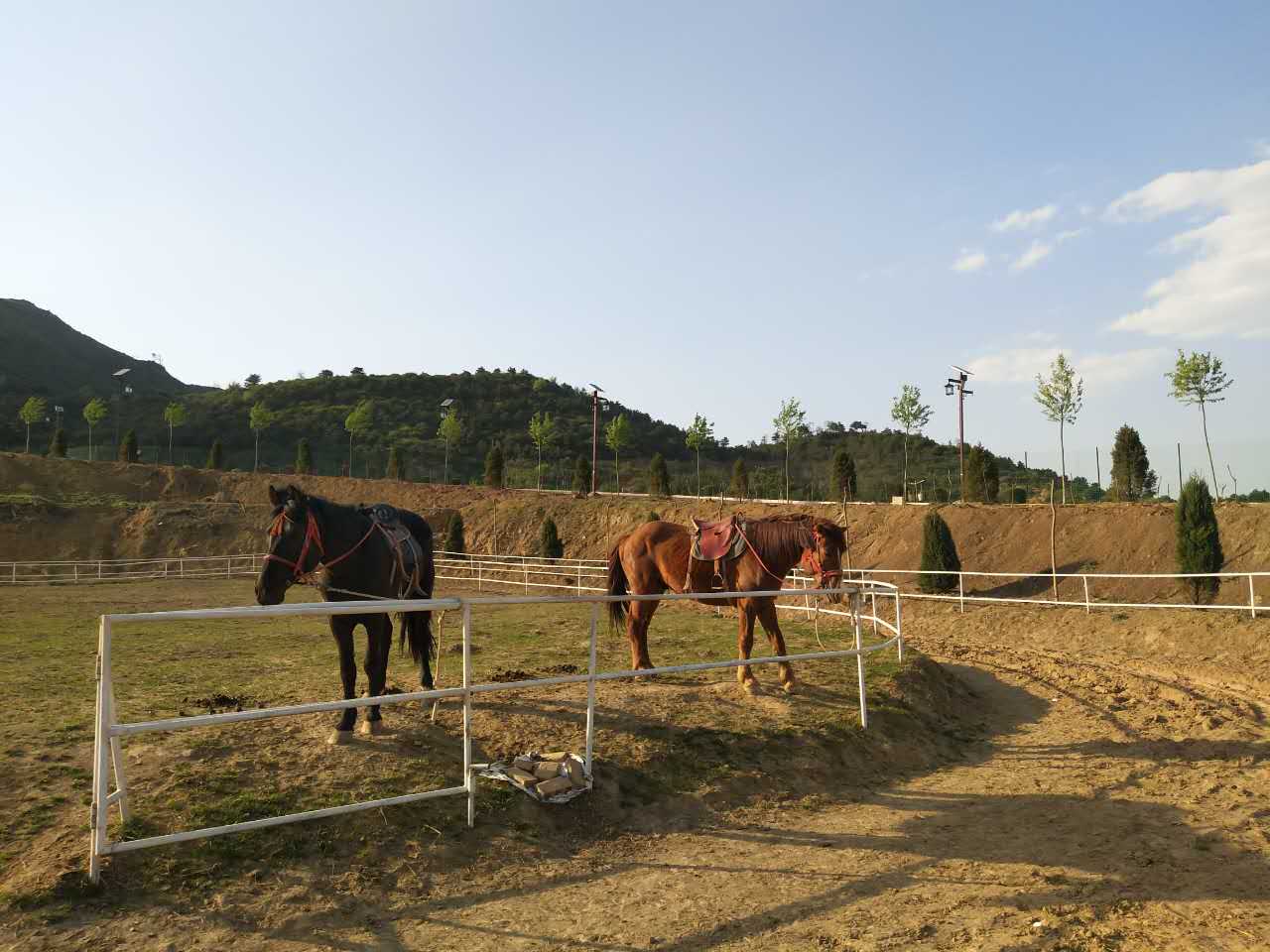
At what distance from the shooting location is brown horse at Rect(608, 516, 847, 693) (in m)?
8.14

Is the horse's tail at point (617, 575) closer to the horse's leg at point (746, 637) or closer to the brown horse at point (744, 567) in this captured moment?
the brown horse at point (744, 567)

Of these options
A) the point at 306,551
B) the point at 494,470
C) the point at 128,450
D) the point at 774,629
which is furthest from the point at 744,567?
the point at 128,450

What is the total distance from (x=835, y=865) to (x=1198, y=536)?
17.0 meters

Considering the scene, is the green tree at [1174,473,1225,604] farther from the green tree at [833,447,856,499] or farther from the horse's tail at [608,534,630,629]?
the green tree at [833,447,856,499]

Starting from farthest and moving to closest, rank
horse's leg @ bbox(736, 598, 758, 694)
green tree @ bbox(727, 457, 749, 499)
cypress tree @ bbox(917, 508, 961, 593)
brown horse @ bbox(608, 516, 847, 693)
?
1. green tree @ bbox(727, 457, 749, 499)
2. cypress tree @ bbox(917, 508, 961, 593)
3. brown horse @ bbox(608, 516, 847, 693)
4. horse's leg @ bbox(736, 598, 758, 694)

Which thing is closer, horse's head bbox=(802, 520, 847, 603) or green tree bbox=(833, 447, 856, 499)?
horse's head bbox=(802, 520, 847, 603)

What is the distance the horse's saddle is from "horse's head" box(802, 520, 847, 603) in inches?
30.3

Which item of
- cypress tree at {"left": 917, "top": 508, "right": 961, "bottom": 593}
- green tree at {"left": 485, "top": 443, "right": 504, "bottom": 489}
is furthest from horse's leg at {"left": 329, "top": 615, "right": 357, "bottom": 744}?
green tree at {"left": 485, "top": 443, "right": 504, "bottom": 489}

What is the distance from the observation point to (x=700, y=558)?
8.95 meters

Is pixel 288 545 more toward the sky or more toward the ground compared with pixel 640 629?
more toward the sky

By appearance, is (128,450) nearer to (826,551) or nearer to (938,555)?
(938,555)

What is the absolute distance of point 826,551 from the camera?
821cm

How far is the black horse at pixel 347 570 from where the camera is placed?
602 centimetres

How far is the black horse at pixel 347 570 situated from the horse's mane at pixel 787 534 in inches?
144
